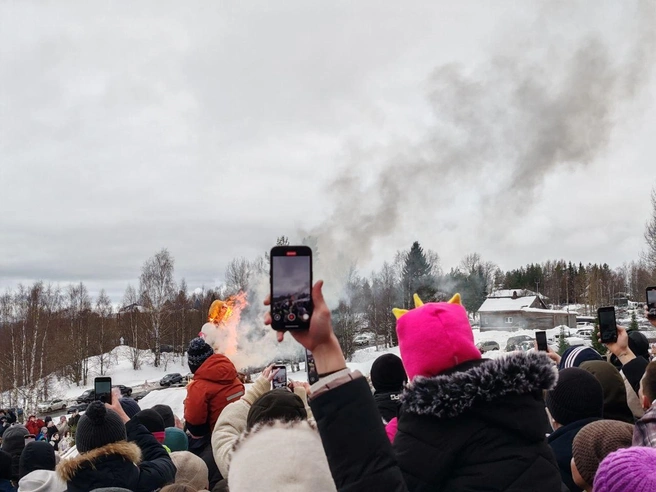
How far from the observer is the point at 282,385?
14.4 feet

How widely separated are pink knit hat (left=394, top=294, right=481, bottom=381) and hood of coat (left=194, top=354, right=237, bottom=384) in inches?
112

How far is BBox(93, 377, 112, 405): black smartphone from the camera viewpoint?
403 cm

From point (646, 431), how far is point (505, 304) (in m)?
59.7

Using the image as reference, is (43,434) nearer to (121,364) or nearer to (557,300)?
(121,364)

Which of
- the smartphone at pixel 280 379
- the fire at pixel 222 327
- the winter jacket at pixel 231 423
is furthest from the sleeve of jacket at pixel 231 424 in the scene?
the fire at pixel 222 327

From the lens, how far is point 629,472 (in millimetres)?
1816

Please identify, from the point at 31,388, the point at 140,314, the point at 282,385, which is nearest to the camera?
the point at 282,385

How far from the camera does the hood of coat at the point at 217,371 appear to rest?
4.46 metres

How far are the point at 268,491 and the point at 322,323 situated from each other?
22.5 inches

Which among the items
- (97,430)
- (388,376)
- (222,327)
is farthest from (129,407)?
(222,327)

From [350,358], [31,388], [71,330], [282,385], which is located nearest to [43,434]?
[282,385]

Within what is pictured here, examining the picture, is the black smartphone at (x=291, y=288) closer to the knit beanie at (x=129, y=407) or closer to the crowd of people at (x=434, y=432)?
the crowd of people at (x=434, y=432)

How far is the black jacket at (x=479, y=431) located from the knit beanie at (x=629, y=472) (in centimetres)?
24

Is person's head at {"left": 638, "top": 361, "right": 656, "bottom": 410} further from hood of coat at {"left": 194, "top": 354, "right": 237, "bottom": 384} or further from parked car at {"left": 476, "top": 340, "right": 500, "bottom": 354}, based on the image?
parked car at {"left": 476, "top": 340, "right": 500, "bottom": 354}
